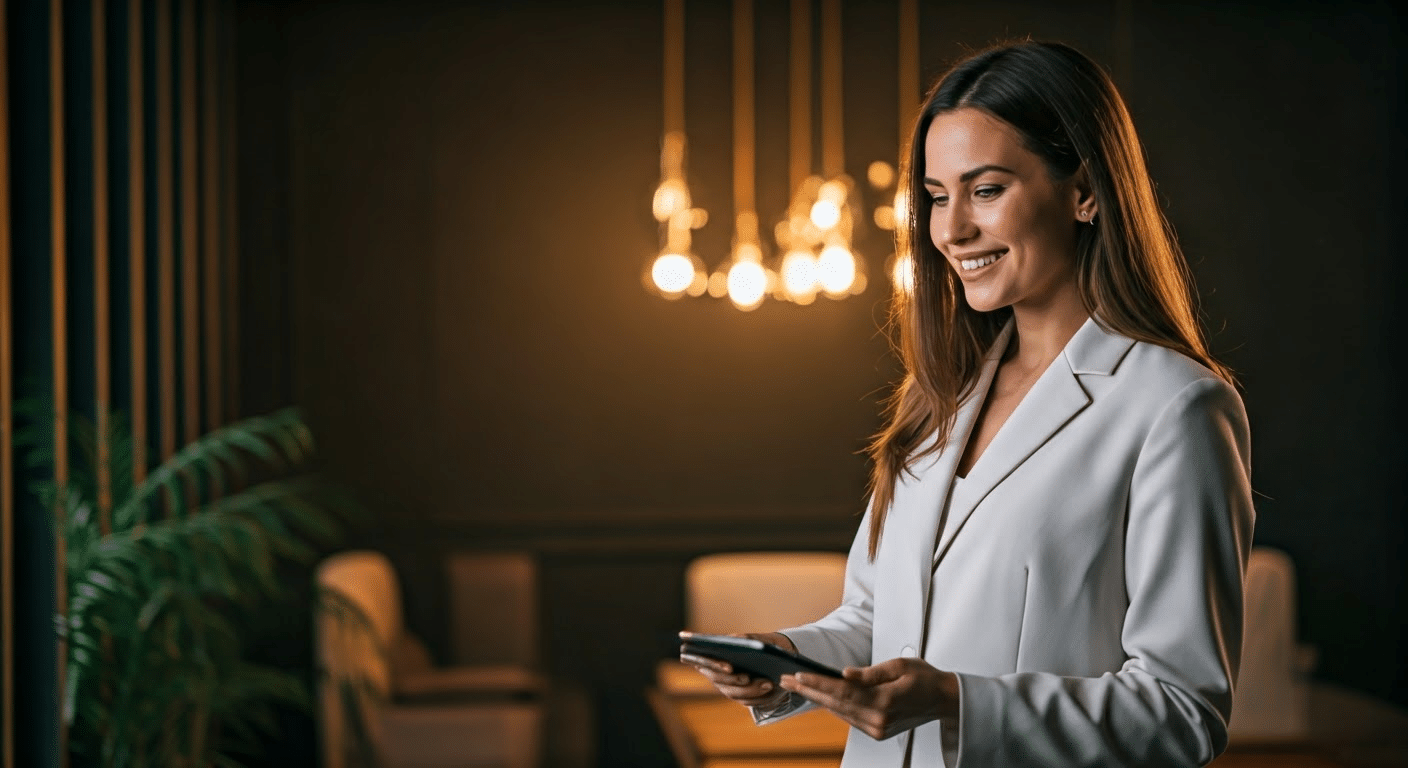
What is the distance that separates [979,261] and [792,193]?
402cm

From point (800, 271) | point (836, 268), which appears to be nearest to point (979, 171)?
point (836, 268)

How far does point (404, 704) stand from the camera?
14.5 ft

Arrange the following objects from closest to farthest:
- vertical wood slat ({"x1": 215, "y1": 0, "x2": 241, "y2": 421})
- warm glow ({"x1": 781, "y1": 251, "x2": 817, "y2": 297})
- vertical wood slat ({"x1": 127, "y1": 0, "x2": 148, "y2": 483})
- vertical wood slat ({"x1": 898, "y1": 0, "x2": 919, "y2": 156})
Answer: vertical wood slat ({"x1": 127, "y1": 0, "x2": 148, "y2": 483}), warm glow ({"x1": 781, "y1": 251, "x2": 817, "y2": 297}), vertical wood slat ({"x1": 215, "y1": 0, "x2": 241, "y2": 421}), vertical wood slat ({"x1": 898, "y1": 0, "x2": 919, "y2": 156})

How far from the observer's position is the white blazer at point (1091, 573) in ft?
4.14

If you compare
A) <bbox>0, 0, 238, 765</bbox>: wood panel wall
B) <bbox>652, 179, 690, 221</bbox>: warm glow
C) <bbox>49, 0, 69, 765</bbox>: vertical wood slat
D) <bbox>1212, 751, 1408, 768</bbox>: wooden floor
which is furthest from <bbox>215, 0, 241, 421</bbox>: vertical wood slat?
<bbox>1212, 751, 1408, 768</bbox>: wooden floor

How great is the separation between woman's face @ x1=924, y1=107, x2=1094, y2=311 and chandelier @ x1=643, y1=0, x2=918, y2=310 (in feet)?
8.55

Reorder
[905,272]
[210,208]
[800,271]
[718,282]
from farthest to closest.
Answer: [718,282], [210,208], [800,271], [905,272]

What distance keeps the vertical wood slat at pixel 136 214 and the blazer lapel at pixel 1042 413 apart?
282cm

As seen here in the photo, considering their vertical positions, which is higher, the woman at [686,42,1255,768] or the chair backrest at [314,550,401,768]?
the woman at [686,42,1255,768]

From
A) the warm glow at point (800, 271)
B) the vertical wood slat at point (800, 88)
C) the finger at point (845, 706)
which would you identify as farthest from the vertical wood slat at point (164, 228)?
the finger at point (845, 706)

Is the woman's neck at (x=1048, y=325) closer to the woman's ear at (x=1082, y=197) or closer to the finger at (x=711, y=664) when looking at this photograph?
the woman's ear at (x=1082, y=197)

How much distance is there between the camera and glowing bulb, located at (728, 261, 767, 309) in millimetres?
4227

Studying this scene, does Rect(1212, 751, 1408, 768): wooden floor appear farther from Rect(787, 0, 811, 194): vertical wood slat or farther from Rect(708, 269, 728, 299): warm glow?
Rect(787, 0, 811, 194): vertical wood slat

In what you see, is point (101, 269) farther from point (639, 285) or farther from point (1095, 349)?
point (1095, 349)
